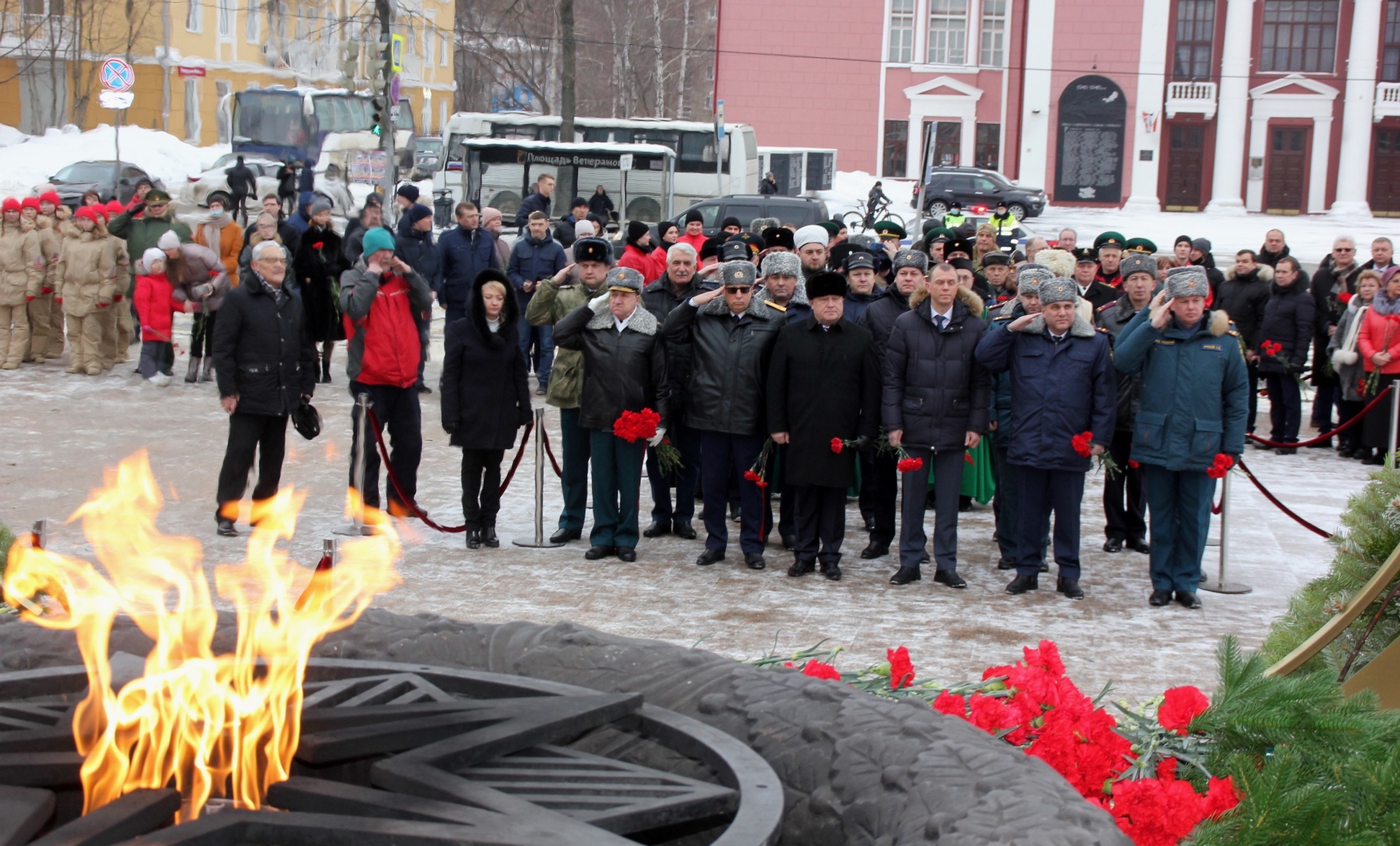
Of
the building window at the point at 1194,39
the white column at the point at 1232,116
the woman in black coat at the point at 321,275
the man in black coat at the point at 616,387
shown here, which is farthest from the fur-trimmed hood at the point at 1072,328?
the building window at the point at 1194,39

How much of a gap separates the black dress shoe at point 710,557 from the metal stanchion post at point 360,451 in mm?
2176

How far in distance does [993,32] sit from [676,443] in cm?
4218

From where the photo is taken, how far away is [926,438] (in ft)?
27.1

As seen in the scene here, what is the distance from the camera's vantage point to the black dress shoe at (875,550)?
29.5ft

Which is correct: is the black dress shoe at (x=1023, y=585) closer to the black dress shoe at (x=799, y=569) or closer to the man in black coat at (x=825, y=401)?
the man in black coat at (x=825, y=401)

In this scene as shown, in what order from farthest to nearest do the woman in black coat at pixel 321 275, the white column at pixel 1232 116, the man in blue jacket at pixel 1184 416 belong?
the white column at pixel 1232 116, the woman in black coat at pixel 321 275, the man in blue jacket at pixel 1184 416

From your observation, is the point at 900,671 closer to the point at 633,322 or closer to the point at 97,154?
the point at 633,322

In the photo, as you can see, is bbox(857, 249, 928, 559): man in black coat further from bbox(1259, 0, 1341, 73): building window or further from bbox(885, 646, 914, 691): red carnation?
bbox(1259, 0, 1341, 73): building window

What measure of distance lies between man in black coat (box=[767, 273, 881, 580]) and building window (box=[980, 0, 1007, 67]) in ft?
139

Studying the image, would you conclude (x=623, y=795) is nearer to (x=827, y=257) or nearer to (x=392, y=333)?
(x=392, y=333)

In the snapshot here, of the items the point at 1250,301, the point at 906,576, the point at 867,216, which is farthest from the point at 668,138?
the point at 906,576

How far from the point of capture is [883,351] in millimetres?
9016

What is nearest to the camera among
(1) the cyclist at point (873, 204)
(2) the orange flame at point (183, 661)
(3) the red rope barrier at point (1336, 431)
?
(2) the orange flame at point (183, 661)

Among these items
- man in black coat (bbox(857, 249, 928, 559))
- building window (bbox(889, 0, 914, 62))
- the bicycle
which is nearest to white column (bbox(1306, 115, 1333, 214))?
building window (bbox(889, 0, 914, 62))
